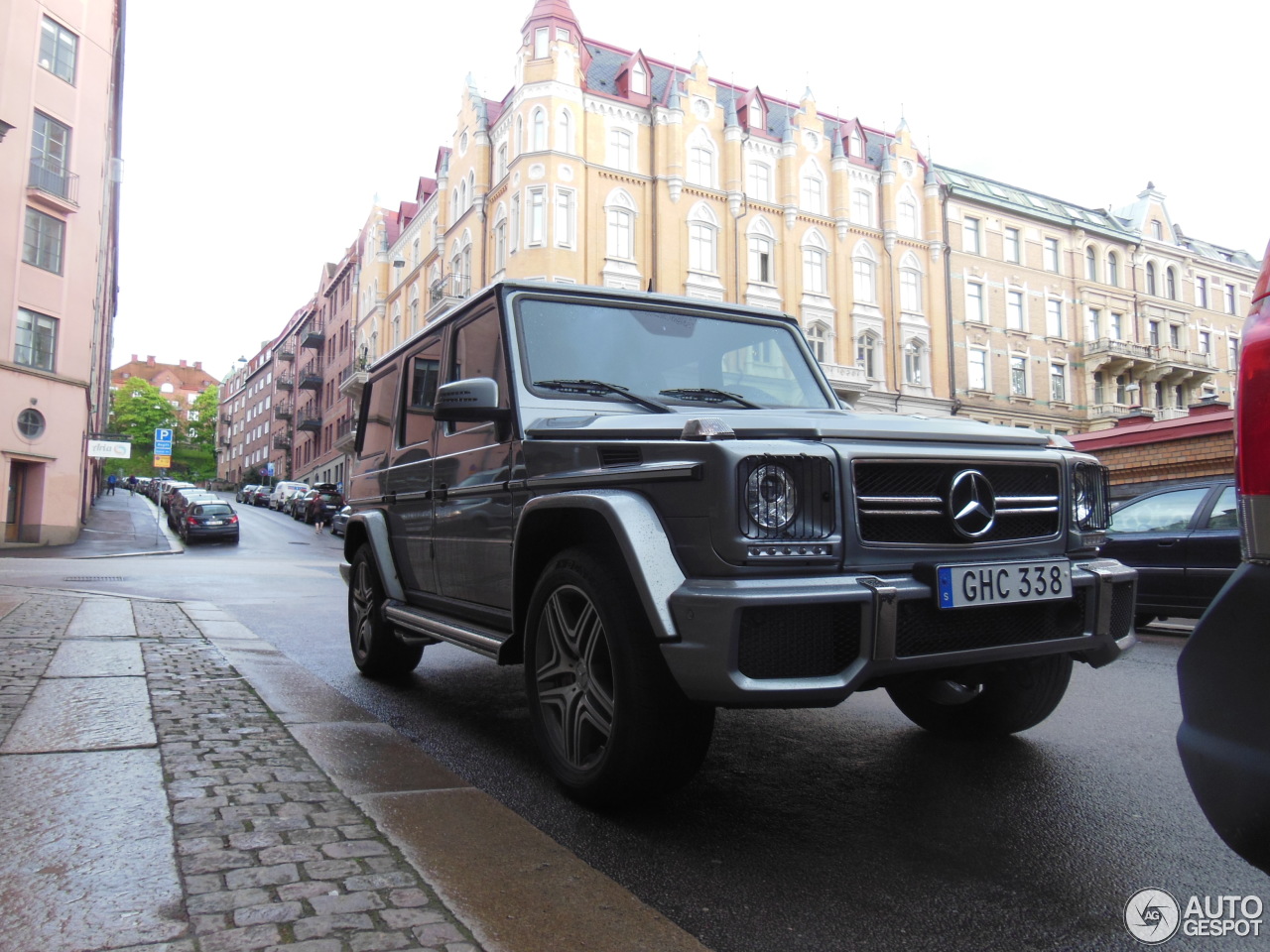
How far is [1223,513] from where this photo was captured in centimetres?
841

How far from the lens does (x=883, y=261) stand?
131ft

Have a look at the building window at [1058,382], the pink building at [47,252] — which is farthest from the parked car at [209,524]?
the building window at [1058,382]

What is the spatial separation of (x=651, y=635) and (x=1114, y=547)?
25.0ft

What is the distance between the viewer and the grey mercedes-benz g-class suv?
275 cm

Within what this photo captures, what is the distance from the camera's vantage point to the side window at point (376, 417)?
589 cm

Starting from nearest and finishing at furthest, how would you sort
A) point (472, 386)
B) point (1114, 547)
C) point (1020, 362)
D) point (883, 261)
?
1. point (472, 386)
2. point (1114, 547)
3. point (883, 261)
4. point (1020, 362)

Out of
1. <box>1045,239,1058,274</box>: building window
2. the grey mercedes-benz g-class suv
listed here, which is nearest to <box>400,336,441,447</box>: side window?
the grey mercedes-benz g-class suv

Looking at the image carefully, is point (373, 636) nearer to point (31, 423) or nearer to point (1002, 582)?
point (1002, 582)

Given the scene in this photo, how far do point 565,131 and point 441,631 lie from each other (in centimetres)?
3207

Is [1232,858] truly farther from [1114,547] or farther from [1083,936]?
[1114,547]

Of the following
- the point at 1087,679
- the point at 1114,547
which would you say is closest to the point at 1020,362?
the point at 1114,547

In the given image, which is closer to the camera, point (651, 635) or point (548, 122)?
point (651, 635)

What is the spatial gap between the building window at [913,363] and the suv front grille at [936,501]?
3785cm

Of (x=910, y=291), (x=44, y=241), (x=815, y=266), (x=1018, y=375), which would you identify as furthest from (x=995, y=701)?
(x=1018, y=375)
